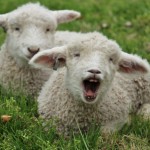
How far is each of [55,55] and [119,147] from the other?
4.02 ft

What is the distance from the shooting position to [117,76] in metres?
6.60

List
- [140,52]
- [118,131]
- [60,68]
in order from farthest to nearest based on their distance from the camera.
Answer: [140,52] < [60,68] < [118,131]

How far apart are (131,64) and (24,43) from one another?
4.27 feet

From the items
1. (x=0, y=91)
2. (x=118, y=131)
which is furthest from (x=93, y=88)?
(x=0, y=91)

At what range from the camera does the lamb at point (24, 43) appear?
6.69 meters

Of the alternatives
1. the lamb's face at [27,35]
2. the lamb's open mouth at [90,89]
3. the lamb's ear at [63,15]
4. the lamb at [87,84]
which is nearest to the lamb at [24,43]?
the lamb's face at [27,35]

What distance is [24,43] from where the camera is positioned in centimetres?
655

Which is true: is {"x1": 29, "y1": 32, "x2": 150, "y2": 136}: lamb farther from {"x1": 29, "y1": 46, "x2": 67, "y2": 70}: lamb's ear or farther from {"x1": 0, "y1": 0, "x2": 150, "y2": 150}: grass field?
{"x1": 0, "y1": 0, "x2": 150, "y2": 150}: grass field

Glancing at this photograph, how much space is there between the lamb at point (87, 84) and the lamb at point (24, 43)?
533 mm

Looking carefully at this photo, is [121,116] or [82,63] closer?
[82,63]

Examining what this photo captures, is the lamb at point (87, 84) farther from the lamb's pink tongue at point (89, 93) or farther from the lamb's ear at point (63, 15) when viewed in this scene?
the lamb's ear at point (63, 15)

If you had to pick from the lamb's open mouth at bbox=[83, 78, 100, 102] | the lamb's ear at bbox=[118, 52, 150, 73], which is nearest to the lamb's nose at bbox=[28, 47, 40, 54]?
the lamb's ear at bbox=[118, 52, 150, 73]

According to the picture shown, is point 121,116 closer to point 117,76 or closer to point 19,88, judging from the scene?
point 117,76

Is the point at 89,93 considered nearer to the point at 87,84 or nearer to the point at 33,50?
the point at 87,84
